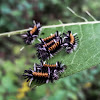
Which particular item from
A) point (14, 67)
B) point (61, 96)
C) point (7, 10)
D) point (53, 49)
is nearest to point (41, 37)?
point (53, 49)

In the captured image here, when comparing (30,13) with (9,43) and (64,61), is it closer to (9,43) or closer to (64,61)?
(9,43)

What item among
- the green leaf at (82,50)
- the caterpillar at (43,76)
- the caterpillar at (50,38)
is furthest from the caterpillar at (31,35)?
the caterpillar at (43,76)

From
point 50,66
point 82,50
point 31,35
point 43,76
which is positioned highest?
point 31,35

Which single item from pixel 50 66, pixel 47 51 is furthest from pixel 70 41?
pixel 50 66

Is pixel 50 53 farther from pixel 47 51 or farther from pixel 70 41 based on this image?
pixel 70 41

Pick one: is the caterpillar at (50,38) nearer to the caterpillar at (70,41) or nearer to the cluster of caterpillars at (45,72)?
the caterpillar at (70,41)

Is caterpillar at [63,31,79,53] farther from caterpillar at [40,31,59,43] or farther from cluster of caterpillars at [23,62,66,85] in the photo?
cluster of caterpillars at [23,62,66,85]
